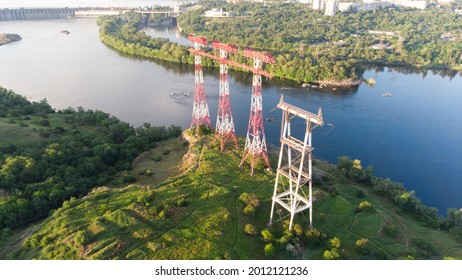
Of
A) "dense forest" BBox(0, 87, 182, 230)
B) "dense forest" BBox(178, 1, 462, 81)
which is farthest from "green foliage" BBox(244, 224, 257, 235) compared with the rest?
"dense forest" BBox(178, 1, 462, 81)

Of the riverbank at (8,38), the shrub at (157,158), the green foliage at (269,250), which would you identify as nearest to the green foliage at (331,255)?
the green foliage at (269,250)

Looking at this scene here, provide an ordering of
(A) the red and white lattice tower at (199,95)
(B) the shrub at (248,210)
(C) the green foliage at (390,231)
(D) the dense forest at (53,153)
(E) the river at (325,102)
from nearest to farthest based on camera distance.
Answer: (B) the shrub at (248,210) → (C) the green foliage at (390,231) → (D) the dense forest at (53,153) → (A) the red and white lattice tower at (199,95) → (E) the river at (325,102)

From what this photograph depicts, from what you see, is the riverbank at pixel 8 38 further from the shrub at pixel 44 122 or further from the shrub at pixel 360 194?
the shrub at pixel 360 194

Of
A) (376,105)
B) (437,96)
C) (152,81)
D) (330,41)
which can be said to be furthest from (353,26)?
(152,81)

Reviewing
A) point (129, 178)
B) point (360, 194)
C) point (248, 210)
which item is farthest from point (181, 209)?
point (360, 194)

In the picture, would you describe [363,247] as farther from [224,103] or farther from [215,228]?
[224,103]

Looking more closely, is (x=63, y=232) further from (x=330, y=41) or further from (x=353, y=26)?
(x=353, y=26)
